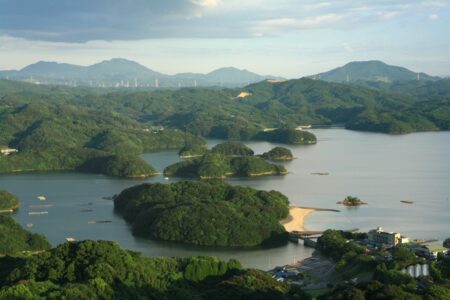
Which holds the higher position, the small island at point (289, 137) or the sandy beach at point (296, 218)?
the small island at point (289, 137)

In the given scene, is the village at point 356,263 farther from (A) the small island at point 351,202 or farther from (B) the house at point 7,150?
(B) the house at point 7,150

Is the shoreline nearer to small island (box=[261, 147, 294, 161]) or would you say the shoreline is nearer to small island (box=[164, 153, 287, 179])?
small island (box=[164, 153, 287, 179])

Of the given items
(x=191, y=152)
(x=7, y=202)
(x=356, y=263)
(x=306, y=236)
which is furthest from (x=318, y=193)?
(x=191, y=152)

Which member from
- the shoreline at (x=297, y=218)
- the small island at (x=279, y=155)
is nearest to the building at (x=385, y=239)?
the shoreline at (x=297, y=218)

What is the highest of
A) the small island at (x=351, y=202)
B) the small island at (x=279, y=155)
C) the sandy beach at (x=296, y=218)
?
the small island at (x=279, y=155)

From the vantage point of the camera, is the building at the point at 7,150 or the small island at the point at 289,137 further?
the small island at the point at 289,137

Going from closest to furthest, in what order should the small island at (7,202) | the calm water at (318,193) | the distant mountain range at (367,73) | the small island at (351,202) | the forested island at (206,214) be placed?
the forested island at (206,214), the calm water at (318,193), the small island at (7,202), the small island at (351,202), the distant mountain range at (367,73)

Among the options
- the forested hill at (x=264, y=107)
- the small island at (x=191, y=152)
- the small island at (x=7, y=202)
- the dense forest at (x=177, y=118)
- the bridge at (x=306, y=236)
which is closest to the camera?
the bridge at (x=306, y=236)

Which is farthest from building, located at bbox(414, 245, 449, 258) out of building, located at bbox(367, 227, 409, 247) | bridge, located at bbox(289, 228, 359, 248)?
bridge, located at bbox(289, 228, 359, 248)

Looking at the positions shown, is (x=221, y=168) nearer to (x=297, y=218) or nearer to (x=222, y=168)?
(x=222, y=168)
